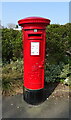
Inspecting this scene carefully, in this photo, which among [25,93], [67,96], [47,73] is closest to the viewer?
[25,93]

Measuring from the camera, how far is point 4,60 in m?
5.34

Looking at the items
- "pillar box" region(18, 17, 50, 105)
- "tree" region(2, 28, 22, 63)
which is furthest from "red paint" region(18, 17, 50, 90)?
"tree" region(2, 28, 22, 63)

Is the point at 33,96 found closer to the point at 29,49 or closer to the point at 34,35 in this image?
the point at 29,49

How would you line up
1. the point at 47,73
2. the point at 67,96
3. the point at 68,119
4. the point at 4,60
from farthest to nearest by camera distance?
1. the point at 4,60
2. the point at 47,73
3. the point at 67,96
4. the point at 68,119

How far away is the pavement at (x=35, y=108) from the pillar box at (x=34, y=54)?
0.55ft

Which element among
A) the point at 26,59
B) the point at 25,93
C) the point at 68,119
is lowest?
the point at 68,119

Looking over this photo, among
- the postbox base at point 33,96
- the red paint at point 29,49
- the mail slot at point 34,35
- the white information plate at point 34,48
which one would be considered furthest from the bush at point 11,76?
the mail slot at point 34,35

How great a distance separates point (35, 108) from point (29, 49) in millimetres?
1301

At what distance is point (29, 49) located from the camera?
278 cm

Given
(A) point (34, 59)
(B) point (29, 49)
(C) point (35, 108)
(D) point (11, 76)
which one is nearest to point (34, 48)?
(B) point (29, 49)

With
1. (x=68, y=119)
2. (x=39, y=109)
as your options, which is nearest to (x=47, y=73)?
(x=39, y=109)

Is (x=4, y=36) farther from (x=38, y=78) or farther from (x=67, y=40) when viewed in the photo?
(x=38, y=78)

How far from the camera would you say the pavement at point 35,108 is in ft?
8.65

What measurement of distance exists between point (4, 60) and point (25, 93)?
263 centimetres
